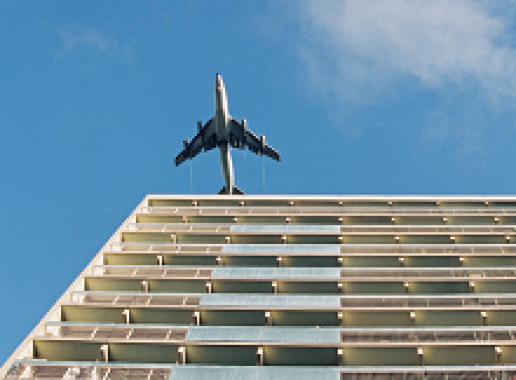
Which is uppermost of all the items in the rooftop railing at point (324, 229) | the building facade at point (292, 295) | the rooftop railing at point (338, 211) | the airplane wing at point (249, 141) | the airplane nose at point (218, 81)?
the airplane nose at point (218, 81)

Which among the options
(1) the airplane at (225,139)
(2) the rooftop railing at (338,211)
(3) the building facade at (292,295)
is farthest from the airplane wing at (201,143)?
(2) the rooftop railing at (338,211)

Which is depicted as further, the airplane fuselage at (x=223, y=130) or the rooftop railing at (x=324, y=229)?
the airplane fuselage at (x=223, y=130)

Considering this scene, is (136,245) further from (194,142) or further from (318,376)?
(194,142)

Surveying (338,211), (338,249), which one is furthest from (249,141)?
(338,249)

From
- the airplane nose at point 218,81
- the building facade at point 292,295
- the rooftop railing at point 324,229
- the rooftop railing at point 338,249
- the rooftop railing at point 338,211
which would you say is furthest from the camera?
the airplane nose at point 218,81

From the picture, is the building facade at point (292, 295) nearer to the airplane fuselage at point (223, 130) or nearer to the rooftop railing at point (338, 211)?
the rooftop railing at point (338, 211)

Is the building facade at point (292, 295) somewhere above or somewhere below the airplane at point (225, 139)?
below

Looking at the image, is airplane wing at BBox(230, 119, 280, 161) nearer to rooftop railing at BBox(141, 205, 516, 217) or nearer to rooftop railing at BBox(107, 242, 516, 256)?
rooftop railing at BBox(141, 205, 516, 217)
